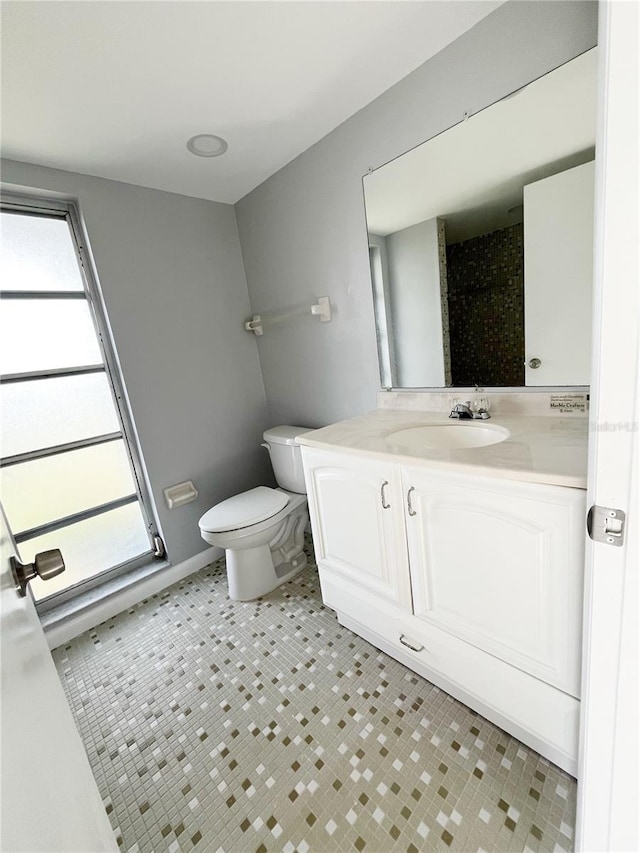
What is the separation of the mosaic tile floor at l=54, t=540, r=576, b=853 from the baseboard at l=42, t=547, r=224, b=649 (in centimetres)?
9

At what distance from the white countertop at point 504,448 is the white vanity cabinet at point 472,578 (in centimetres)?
3

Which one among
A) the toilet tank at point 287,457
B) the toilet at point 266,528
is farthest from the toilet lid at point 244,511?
the toilet tank at point 287,457

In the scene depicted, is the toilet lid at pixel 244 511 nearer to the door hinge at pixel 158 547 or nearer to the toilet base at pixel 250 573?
the toilet base at pixel 250 573

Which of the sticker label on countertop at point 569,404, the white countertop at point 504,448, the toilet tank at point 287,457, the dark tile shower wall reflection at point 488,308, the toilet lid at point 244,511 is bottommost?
the toilet lid at point 244,511

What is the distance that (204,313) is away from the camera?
7.39ft

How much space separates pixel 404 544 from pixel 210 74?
1760mm

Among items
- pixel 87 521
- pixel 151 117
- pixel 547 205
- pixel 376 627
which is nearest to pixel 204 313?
pixel 151 117

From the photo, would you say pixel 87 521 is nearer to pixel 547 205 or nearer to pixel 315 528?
pixel 315 528

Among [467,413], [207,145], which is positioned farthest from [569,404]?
[207,145]

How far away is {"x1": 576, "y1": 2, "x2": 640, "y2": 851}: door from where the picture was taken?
51 cm

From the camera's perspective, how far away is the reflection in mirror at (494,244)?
1158 millimetres

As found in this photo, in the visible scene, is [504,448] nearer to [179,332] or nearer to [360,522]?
[360,522]

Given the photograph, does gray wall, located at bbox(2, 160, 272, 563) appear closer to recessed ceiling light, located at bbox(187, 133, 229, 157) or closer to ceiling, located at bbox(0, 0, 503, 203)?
ceiling, located at bbox(0, 0, 503, 203)

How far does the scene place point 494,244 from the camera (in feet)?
4.47
